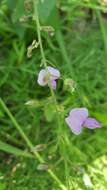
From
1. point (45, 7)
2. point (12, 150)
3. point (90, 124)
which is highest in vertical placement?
point (45, 7)

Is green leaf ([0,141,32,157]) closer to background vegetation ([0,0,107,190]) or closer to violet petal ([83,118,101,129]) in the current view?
background vegetation ([0,0,107,190])

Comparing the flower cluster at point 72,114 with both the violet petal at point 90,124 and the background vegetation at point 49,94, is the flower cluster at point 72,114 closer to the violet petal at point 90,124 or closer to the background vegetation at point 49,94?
the violet petal at point 90,124

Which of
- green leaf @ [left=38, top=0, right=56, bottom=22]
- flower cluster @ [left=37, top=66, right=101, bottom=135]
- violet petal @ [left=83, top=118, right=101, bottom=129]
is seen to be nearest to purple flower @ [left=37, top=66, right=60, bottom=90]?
flower cluster @ [left=37, top=66, right=101, bottom=135]

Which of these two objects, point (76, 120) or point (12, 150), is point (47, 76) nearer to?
point (76, 120)

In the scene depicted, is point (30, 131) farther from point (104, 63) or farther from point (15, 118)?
point (104, 63)

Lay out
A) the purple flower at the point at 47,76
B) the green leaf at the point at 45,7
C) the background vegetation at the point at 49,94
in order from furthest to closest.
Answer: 1. the background vegetation at the point at 49,94
2. the green leaf at the point at 45,7
3. the purple flower at the point at 47,76

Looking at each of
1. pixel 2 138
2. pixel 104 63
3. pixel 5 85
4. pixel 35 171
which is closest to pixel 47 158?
pixel 35 171

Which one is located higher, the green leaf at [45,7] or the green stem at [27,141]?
the green leaf at [45,7]

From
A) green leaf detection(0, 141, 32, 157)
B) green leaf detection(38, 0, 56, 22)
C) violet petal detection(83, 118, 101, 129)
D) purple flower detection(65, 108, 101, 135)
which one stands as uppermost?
green leaf detection(38, 0, 56, 22)

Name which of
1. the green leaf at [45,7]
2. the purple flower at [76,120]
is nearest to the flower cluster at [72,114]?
the purple flower at [76,120]

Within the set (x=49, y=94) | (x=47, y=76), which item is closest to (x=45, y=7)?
(x=49, y=94)
